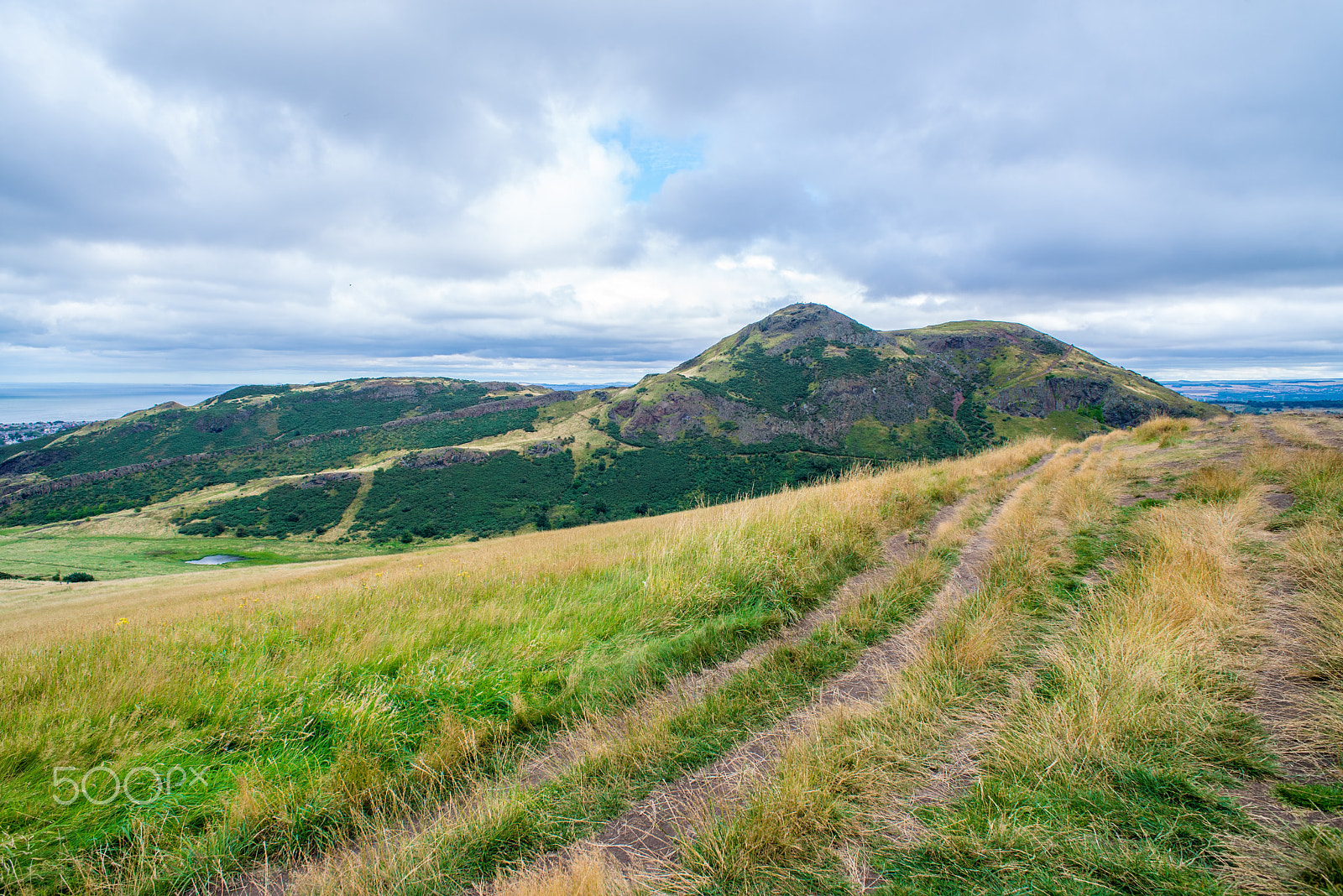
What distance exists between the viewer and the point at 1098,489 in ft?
28.9

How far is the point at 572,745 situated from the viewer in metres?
3.29

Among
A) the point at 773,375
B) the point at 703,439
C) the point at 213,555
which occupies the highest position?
the point at 773,375

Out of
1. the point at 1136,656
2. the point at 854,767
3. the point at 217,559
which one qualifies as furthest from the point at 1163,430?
the point at 217,559

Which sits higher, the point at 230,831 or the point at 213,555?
the point at 230,831

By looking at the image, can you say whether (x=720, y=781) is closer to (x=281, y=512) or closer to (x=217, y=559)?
(x=217, y=559)

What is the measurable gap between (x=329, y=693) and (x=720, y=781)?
327 cm

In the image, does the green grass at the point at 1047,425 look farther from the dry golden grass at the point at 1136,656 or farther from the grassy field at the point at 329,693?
the grassy field at the point at 329,693

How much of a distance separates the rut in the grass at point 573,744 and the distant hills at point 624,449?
303ft

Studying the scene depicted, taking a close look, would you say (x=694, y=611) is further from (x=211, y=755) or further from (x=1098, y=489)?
(x=1098, y=489)

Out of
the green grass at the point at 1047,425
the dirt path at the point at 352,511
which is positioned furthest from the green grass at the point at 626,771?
the green grass at the point at 1047,425

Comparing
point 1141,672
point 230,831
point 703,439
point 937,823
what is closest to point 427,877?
point 230,831

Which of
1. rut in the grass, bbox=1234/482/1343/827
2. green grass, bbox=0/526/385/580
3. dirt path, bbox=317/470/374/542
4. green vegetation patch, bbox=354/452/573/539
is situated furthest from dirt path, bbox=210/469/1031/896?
dirt path, bbox=317/470/374/542

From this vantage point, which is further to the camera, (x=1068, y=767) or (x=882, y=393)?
(x=882, y=393)

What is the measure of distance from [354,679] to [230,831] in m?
1.53
